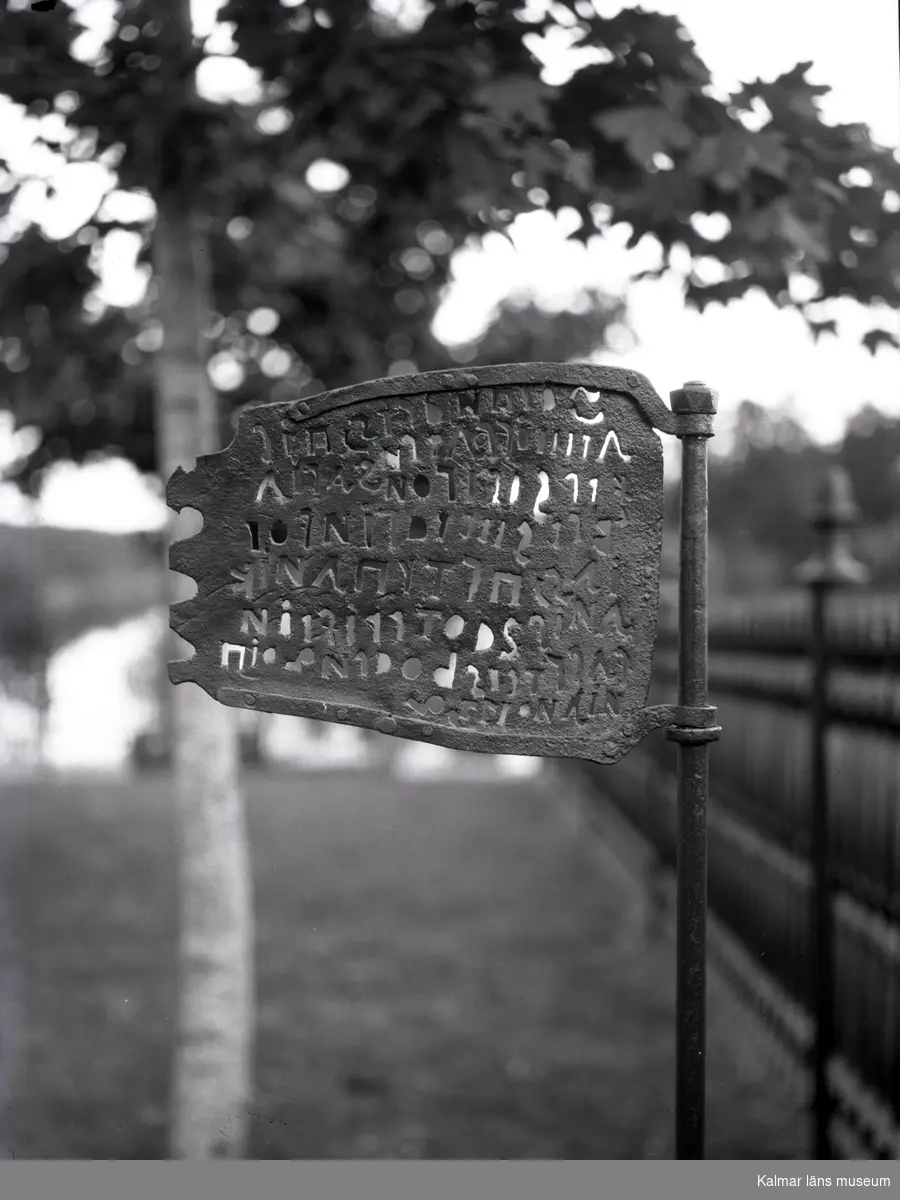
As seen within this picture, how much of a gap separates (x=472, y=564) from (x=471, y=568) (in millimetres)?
13

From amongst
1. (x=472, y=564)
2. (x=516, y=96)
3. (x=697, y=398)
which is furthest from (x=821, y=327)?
(x=472, y=564)

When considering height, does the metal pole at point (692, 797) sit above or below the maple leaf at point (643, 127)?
below

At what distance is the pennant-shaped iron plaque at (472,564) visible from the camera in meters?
1.72

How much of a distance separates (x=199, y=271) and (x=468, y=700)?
200 cm

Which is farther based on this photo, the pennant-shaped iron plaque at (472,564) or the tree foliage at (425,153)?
the tree foliage at (425,153)

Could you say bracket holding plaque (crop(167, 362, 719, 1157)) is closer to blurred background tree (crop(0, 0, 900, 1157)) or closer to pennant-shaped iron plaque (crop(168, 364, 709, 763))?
pennant-shaped iron plaque (crop(168, 364, 709, 763))

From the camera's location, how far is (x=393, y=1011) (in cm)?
477

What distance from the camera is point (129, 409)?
4023 mm

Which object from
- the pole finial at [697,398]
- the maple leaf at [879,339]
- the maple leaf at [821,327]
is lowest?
the pole finial at [697,398]

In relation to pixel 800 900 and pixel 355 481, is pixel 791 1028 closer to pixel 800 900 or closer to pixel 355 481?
pixel 800 900

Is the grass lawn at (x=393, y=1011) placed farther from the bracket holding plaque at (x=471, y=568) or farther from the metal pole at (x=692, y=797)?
the bracket holding plaque at (x=471, y=568)

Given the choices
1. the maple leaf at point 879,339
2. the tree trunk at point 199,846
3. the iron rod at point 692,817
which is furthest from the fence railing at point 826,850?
the tree trunk at point 199,846

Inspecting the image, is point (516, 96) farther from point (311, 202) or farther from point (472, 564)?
point (311, 202)

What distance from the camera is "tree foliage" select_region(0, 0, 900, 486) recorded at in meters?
2.39
